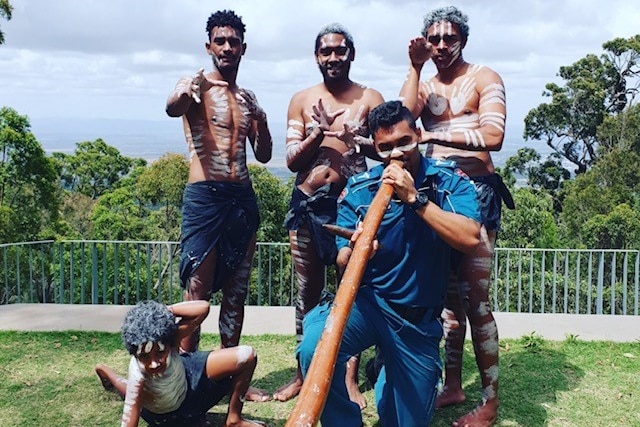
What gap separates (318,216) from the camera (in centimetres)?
336

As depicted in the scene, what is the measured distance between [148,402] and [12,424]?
1.02 meters

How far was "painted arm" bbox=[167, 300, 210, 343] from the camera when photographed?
279 centimetres

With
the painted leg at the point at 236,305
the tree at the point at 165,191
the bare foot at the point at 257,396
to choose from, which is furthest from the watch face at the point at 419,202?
the tree at the point at 165,191

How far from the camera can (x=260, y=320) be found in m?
5.30

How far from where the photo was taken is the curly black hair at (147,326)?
259 centimetres

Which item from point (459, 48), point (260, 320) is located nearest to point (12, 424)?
point (260, 320)

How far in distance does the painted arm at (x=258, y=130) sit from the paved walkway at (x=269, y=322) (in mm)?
1857

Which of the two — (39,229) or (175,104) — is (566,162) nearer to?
(39,229)

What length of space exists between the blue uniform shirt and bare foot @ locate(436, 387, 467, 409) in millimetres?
1129

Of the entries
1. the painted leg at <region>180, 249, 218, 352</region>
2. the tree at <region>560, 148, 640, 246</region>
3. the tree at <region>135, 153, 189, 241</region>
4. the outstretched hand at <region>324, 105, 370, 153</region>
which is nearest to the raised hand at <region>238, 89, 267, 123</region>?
the outstretched hand at <region>324, 105, 370, 153</region>

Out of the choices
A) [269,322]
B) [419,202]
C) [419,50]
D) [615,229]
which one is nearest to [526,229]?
[615,229]

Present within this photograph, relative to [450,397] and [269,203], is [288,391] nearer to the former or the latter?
[450,397]

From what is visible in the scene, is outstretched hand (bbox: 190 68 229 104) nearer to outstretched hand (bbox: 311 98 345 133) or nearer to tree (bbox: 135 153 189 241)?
outstretched hand (bbox: 311 98 345 133)

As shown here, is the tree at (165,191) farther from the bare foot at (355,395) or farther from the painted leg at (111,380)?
the bare foot at (355,395)
